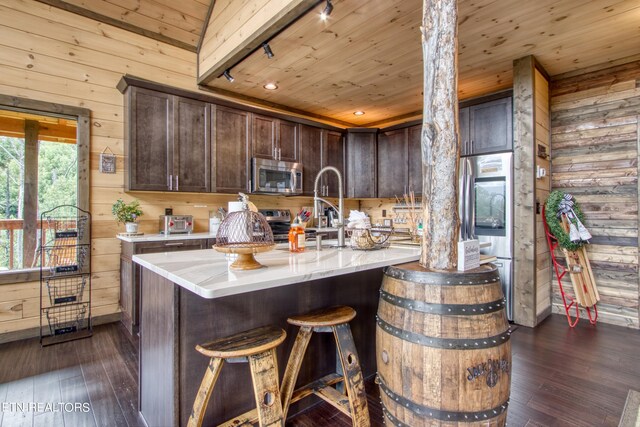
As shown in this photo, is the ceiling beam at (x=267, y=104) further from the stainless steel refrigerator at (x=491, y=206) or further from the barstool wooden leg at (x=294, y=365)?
the barstool wooden leg at (x=294, y=365)

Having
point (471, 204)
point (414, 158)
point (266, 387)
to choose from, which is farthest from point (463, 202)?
point (266, 387)

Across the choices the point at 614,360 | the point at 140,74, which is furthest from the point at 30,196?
the point at 614,360

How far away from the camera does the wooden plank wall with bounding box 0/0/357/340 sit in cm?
285

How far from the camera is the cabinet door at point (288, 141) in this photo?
4.27 metres

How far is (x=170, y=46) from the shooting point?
12.0 feet

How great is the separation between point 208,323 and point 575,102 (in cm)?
426

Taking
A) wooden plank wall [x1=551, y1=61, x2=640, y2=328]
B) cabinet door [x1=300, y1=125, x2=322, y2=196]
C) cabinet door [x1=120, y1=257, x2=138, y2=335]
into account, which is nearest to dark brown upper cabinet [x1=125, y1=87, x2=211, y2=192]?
cabinet door [x1=120, y1=257, x2=138, y2=335]

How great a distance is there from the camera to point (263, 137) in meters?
4.09

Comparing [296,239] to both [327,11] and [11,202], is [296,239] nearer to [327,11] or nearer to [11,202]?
[327,11]

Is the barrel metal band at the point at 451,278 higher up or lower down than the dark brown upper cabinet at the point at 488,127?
lower down

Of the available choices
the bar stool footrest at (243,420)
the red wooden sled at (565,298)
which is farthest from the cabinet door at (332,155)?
the bar stool footrest at (243,420)

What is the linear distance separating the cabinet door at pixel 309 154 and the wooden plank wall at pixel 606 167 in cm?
290

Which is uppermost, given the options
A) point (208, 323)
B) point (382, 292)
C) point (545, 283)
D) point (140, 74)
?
point (140, 74)

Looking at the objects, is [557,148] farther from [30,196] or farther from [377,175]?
[30,196]
